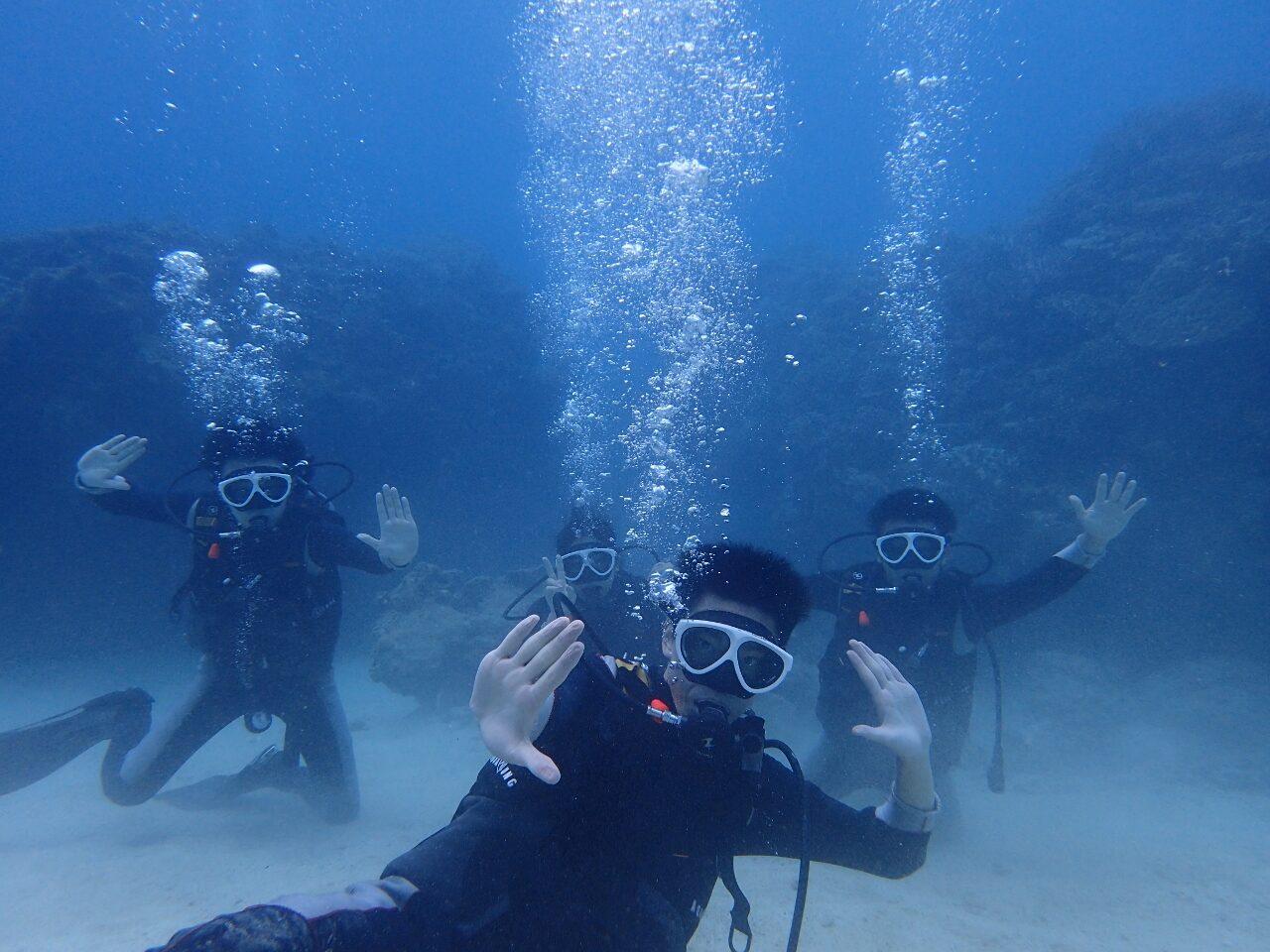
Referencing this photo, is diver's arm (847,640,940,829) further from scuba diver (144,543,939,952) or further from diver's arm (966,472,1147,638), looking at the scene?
diver's arm (966,472,1147,638)

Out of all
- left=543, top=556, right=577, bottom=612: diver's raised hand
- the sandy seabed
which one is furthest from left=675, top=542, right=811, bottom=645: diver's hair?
left=543, top=556, right=577, bottom=612: diver's raised hand

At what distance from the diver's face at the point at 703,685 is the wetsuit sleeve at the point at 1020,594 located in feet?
13.5

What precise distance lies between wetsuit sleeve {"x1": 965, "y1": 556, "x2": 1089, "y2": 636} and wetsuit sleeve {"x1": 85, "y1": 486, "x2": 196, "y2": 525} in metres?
7.46

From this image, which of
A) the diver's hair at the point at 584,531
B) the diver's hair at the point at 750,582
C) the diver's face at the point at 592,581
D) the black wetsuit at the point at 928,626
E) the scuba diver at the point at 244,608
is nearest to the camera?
the diver's hair at the point at 750,582

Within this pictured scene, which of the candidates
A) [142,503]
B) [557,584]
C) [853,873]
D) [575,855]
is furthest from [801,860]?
[142,503]

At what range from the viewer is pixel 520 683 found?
7.11 ft

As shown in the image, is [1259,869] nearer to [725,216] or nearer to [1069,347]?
[1069,347]

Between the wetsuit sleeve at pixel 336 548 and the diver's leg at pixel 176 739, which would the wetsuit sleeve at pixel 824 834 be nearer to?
the wetsuit sleeve at pixel 336 548

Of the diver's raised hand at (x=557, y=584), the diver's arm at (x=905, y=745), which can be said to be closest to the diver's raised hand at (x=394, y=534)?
the diver's raised hand at (x=557, y=584)

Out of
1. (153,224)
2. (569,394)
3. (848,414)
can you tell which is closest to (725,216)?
(569,394)

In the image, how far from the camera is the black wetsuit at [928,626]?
592 cm

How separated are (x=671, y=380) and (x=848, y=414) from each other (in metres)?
10.5

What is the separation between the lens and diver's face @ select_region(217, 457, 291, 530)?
5.46 metres

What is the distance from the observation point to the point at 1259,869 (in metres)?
5.41
